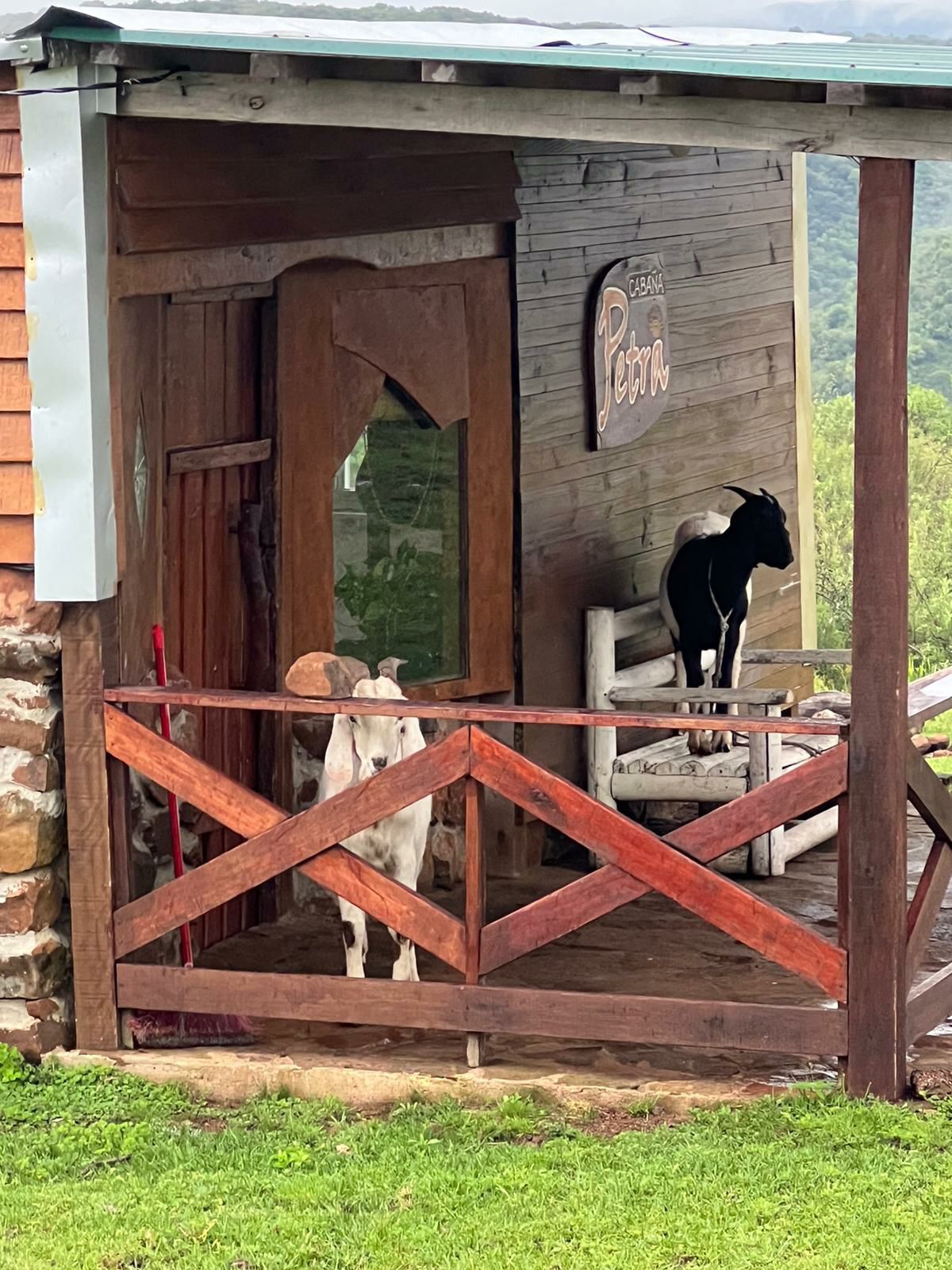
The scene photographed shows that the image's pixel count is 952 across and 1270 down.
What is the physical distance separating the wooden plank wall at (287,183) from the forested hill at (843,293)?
34618mm

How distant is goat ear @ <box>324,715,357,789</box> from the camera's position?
6910 millimetres

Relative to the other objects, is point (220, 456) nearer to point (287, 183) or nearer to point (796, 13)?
point (287, 183)

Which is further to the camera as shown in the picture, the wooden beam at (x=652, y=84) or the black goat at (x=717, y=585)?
the black goat at (x=717, y=585)

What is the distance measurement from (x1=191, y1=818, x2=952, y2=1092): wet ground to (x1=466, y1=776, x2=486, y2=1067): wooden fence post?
34 cm

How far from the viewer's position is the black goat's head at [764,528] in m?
9.49

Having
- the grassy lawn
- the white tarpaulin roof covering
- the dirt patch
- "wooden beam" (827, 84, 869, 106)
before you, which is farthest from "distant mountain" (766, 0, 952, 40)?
the grassy lawn

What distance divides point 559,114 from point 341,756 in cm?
245

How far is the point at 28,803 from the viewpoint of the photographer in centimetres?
634

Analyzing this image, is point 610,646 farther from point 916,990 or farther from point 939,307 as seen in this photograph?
point 939,307

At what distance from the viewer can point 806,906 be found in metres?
8.70

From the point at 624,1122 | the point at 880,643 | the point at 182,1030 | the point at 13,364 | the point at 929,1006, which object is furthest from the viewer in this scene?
the point at 182,1030

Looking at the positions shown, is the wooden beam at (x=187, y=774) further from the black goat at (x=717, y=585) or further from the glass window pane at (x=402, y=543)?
the black goat at (x=717, y=585)

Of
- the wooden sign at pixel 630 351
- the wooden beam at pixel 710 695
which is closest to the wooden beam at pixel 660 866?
the wooden beam at pixel 710 695

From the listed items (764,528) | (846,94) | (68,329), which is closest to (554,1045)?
(68,329)
